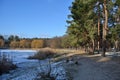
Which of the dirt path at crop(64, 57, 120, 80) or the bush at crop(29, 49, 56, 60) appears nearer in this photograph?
the dirt path at crop(64, 57, 120, 80)

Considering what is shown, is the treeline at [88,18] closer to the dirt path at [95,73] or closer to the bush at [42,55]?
the bush at [42,55]

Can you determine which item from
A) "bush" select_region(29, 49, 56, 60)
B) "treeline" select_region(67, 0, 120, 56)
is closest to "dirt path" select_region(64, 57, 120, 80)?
"treeline" select_region(67, 0, 120, 56)

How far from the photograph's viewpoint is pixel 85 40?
50.9 meters

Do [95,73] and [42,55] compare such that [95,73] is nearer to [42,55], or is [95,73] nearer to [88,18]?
[88,18]

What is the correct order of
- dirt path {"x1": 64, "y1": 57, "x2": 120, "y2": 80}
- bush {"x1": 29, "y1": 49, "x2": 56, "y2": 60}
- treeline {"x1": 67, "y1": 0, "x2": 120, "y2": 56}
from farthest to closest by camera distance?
bush {"x1": 29, "y1": 49, "x2": 56, "y2": 60} < treeline {"x1": 67, "y1": 0, "x2": 120, "y2": 56} < dirt path {"x1": 64, "y1": 57, "x2": 120, "y2": 80}

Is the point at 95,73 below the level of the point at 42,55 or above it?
below

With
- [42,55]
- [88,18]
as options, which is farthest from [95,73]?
[42,55]

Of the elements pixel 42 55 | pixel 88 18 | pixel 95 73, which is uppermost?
pixel 88 18

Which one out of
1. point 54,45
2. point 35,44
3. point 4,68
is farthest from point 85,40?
point 35,44

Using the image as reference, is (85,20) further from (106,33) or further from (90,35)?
(106,33)

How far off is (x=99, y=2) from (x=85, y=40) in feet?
40.6

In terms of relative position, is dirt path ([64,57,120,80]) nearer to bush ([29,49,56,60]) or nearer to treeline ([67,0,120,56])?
treeline ([67,0,120,56])

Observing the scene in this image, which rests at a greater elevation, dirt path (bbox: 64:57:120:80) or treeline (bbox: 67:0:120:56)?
treeline (bbox: 67:0:120:56)

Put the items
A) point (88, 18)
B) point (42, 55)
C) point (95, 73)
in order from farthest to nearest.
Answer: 1. point (42, 55)
2. point (88, 18)
3. point (95, 73)
